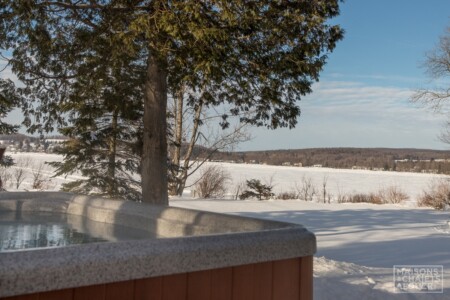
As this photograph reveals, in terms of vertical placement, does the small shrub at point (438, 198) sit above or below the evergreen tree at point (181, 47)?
below

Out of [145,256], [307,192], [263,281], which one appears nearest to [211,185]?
[307,192]

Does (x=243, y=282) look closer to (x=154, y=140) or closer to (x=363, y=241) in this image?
(x=154, y=140)

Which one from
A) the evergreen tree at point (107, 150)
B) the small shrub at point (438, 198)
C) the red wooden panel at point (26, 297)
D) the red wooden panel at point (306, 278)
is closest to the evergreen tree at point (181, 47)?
the evergreen tree at point (107, 150)

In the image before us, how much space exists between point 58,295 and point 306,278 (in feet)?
4.78

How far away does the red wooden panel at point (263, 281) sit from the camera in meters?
2.45

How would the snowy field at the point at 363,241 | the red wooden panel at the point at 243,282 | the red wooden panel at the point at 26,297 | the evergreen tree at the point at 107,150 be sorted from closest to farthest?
the red wooden panel at the point at 26,297
the red wooden panel at the point at 243,282
the snowy field at the point at 363,241
the evergreen tree at the point at 107,150

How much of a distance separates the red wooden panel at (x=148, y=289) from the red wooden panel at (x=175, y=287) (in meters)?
0.03

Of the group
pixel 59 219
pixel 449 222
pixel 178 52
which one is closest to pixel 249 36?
pixel 178 52

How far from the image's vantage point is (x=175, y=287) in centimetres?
215

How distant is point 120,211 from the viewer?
519 centimetres

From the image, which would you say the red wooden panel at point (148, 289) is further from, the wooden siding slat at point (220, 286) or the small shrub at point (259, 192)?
the small shrub at point (259, 192)

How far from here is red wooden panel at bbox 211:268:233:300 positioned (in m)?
2.29

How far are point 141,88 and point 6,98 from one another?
2.49m

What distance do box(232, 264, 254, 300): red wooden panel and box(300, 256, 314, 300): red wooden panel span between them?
1.27 ft
